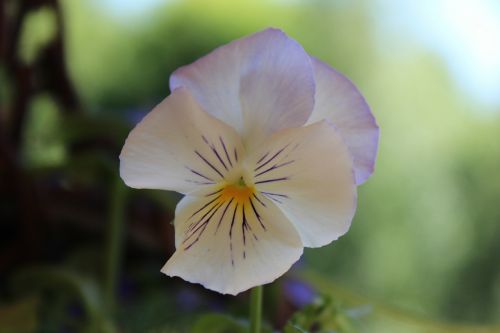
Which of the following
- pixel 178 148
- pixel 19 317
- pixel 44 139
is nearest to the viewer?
pixel 178 148

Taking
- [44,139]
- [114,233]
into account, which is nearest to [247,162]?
[114,233]

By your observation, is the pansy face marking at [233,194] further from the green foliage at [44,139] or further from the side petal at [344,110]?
the green foliage at [44,139]

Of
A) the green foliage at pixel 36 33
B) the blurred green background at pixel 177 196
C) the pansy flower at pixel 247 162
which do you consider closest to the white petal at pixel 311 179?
the pansy flower at pixel 247 162

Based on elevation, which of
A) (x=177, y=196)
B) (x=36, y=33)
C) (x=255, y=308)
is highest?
(x=36, y=33)

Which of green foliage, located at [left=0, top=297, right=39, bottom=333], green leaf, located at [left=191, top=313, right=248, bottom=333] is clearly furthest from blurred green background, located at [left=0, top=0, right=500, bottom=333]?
green leaf, located at [left=191, top=313, right=248, bottom=333]

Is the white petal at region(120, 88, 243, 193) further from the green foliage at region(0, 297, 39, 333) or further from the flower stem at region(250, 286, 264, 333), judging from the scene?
the green foliage at region(0, 297, 39, 333)

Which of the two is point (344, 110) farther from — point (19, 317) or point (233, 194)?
point (19, 317)

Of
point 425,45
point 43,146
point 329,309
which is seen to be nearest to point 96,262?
point 43,146

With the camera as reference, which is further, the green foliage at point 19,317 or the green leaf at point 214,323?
the green foliage at point 19,317
